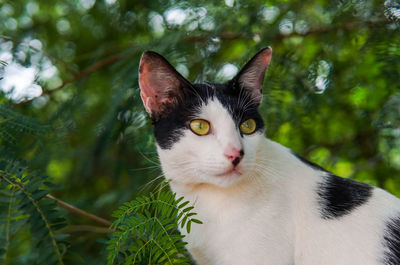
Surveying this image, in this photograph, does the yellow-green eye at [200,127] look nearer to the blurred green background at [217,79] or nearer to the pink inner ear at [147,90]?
the pink inner ear at [147,90]

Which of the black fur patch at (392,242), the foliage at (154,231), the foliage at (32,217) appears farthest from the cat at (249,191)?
the foliage at (32,217)

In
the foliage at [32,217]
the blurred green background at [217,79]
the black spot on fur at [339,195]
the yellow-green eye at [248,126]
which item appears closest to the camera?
the foliage at [32,217]

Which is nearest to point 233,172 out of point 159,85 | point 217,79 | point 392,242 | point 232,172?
point 232,172

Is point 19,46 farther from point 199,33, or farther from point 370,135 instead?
point 370,135

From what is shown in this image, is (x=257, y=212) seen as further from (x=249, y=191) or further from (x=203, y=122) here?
(x=203, y=122)

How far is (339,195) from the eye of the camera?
139 cm

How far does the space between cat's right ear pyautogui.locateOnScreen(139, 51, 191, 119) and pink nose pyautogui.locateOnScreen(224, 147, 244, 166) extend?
0.34 metres

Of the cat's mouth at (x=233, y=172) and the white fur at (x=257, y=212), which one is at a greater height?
the cat's mouth at (x=233, y=172)

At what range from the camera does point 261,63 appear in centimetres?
150

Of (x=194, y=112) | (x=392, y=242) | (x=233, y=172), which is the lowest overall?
(x=392, y=242)

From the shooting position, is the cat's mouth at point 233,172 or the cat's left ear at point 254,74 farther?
the cat's left ear at point 254,74

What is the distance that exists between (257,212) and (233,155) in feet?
0.80

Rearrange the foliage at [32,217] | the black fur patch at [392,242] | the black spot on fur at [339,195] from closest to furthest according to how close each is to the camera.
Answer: the foliage at [32,217]
the black fur patch at [392,242]
the black spot on fur at [339,195]

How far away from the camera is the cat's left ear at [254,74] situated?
1.48 metres
